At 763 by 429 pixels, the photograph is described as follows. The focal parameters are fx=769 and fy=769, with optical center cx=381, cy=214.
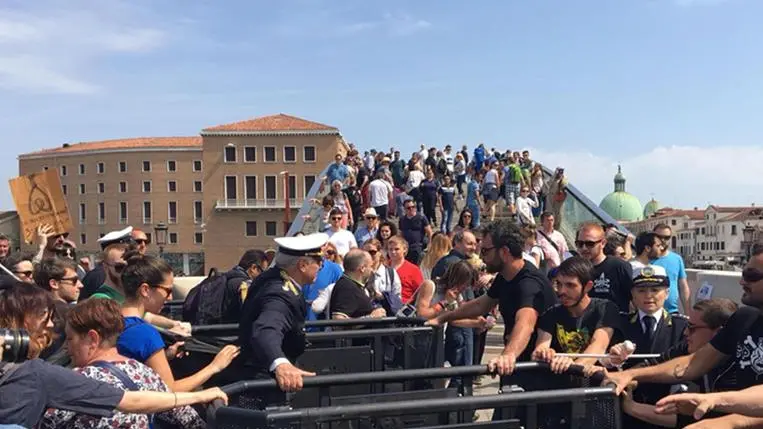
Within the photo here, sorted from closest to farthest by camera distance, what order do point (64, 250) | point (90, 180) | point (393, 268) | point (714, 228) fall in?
point (393, 268) → point (64, 250) → point (90, 180) → point (714, 228)

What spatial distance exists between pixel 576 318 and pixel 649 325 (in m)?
0.39

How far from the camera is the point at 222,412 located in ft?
9.01

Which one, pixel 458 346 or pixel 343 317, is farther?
pixel 458 346

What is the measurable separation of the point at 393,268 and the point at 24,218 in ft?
17.0

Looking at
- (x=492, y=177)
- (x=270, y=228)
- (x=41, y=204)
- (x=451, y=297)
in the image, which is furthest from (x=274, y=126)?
(x=451, y=297)

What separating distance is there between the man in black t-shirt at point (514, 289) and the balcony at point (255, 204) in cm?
7145

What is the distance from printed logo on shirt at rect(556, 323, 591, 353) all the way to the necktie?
0.32 metres

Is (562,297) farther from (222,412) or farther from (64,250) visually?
(64,250)

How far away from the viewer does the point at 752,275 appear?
3.47 meters

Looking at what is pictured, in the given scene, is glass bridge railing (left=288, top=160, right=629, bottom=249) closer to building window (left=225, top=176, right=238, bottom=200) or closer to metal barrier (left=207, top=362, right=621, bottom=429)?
metal barrier (left=207, top=362, right=621, bottom=429)

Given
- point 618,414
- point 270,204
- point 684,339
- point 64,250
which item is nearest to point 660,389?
point 684,339

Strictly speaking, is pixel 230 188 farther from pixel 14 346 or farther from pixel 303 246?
pixel 14 346

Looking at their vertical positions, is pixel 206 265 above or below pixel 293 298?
below

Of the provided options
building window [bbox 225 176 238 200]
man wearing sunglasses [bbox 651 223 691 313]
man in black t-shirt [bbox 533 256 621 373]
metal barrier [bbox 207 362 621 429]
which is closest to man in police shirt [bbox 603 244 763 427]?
metal barrier [bbox 207 362 621 429]
